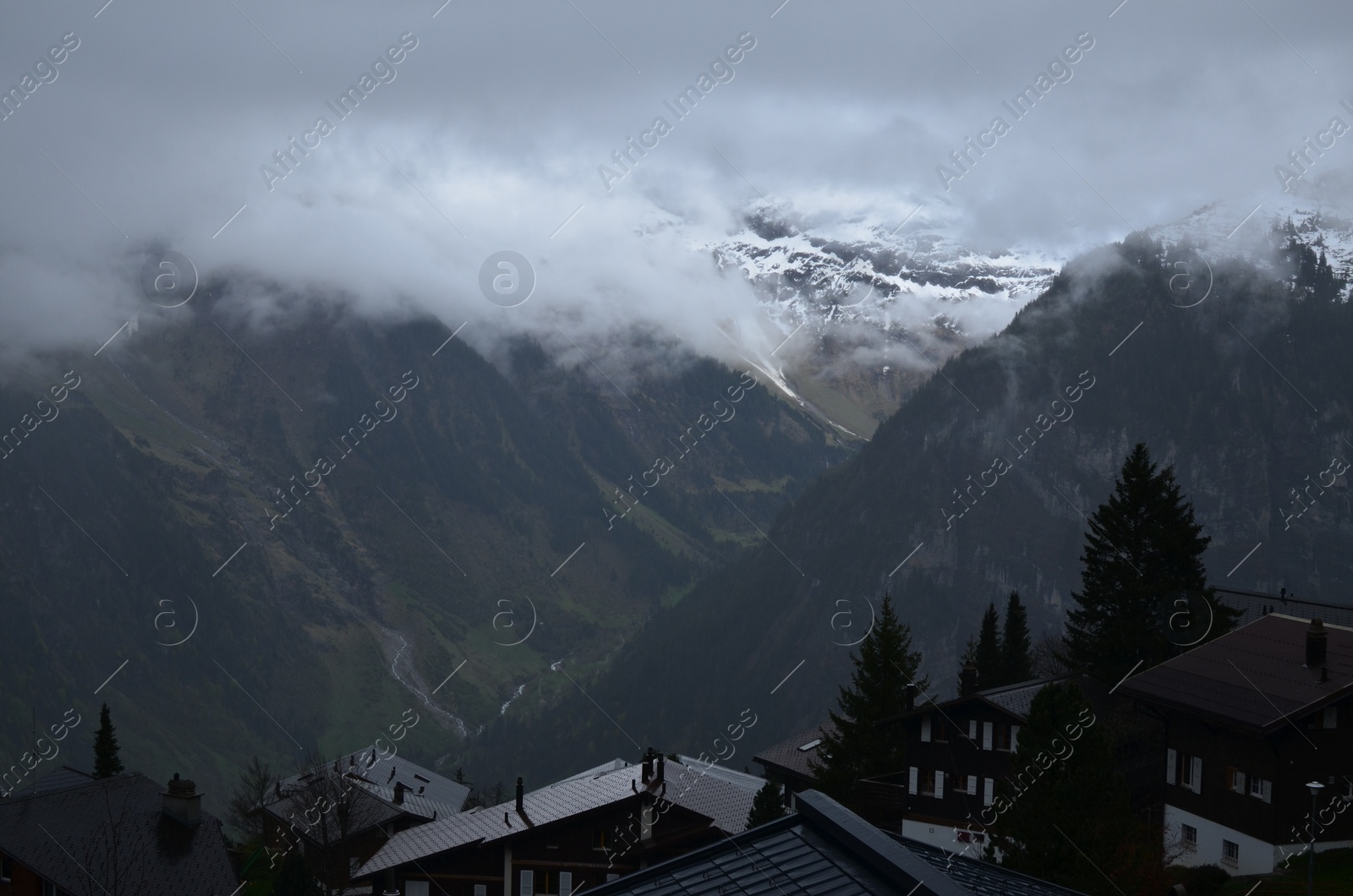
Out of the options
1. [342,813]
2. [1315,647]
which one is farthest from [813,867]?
[342,813]

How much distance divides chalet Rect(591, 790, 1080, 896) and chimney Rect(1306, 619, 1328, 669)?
25.6m

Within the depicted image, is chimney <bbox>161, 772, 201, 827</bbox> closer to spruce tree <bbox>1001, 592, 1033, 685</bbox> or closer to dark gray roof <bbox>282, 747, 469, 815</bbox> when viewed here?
dark gray roof <bbox>282, 747, 469, 815</bbox>

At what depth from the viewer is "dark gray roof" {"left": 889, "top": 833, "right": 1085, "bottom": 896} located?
58.5ft

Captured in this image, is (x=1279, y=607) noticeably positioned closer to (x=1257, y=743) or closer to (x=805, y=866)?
(x=1257, y=743)

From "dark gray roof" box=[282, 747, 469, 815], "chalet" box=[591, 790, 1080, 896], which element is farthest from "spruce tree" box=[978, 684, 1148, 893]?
"dark gray roof" box=[282, 747, 469, 815]

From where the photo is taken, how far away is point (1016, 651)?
73750mm

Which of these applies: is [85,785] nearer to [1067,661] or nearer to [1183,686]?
[1183,686]

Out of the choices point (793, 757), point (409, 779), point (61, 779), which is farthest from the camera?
point (409, 779)

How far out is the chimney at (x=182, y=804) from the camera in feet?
158

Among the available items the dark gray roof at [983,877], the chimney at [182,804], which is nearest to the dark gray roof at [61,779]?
the chimney at [182,804]

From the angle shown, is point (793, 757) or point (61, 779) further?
point (793, 757)

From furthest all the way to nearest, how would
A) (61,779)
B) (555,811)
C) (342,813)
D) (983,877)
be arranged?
(342,813) < (61,779) < (555,811) < (983,877)

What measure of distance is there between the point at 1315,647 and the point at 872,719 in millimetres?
21621

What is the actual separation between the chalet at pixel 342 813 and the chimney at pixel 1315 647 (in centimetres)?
3976
